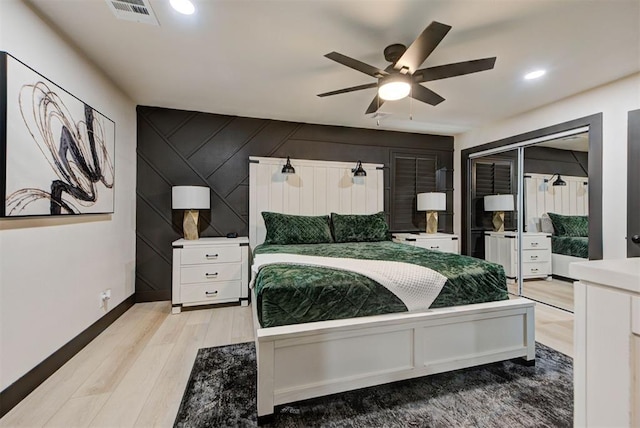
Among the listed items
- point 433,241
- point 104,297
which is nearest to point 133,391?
point 104,297

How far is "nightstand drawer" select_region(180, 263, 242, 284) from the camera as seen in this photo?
3061 millimetres

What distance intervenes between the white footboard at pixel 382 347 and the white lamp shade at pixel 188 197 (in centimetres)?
194

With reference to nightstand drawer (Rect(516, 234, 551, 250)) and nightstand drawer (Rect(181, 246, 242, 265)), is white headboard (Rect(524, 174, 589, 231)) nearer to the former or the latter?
nightstand drawer (Rect(516, 234, 551, 250))

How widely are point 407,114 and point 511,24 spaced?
5.80 ft

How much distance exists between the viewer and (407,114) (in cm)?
362

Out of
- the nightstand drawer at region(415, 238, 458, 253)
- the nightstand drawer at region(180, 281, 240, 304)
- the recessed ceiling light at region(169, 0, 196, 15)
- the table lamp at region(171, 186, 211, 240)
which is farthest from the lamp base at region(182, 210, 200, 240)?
the nightstand drawer at region(415, 238, 458, 253)

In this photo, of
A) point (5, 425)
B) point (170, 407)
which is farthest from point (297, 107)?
point (5, 425)

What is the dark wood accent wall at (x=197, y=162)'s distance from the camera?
3393 millimetres

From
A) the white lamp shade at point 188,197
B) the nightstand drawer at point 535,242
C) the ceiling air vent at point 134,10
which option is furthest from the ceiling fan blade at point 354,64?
the nightstand drawer at point 535,242

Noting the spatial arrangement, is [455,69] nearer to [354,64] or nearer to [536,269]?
[354,64]

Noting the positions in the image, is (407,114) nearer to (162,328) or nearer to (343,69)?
(343,69)

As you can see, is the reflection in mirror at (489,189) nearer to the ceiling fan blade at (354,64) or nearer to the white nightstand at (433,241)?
the white nightstand at (433,241)

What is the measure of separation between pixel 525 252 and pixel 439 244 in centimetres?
104

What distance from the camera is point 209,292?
123 inches
